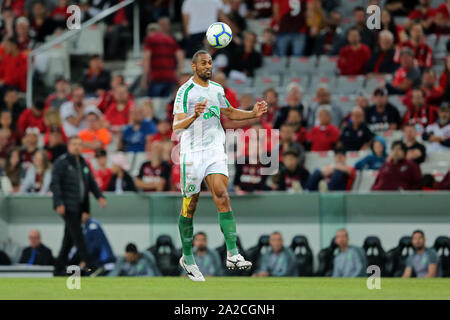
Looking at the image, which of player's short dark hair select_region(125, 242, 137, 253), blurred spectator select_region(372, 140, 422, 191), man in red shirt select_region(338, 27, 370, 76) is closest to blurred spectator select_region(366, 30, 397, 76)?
man in red shirt select_region(338, 27, 370, 76)

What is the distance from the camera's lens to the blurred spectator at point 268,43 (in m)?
21.8

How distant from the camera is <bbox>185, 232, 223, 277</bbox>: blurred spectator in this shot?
16062 mm

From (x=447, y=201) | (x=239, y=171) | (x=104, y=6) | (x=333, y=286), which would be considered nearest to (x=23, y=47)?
(x=104, y=6)

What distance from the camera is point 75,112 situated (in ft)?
67.8

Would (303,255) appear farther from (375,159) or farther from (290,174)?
(375,159)

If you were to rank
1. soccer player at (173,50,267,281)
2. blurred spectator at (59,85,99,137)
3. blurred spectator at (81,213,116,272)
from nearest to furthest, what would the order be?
1. soccer player at (173,50,267,281)
2. blurred spectator at (81,213,116,272)
3. blurred spectator at (59,85,99,137)


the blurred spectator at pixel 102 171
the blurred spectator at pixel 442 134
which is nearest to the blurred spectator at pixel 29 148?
the blurred spectator at pixel 102 171

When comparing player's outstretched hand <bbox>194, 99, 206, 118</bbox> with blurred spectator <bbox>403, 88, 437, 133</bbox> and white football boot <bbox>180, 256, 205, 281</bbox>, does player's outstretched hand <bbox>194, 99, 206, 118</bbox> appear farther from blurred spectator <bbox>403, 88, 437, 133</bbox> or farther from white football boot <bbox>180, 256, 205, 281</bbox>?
blurred spectator <bbox>403, 88, 437, 133</bbox>

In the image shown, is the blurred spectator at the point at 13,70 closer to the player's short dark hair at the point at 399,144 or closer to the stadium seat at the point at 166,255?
the stadium seat at the point at 166,255

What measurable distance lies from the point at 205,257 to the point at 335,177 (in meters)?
2.59

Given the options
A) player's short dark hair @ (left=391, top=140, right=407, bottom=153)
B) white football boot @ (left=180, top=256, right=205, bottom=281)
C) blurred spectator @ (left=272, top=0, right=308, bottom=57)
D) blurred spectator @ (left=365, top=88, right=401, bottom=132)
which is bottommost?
white football boot @ (left=180, top=256, right=205, bottom=281)

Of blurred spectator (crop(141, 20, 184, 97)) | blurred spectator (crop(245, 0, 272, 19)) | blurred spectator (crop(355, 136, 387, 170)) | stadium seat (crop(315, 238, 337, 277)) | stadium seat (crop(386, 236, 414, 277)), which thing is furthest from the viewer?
blurred spectator (crop(245, 0, 272, 19))

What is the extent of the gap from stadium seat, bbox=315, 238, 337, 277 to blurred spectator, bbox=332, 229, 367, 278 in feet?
0.23
